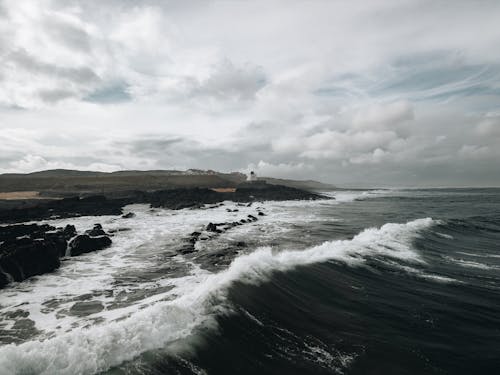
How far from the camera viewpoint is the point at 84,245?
1719 centimetres

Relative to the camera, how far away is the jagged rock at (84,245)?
54.6 feet

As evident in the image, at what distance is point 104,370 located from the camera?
6.03 meters

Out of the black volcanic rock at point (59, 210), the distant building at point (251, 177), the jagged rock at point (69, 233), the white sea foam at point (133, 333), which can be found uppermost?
the distant building at point (251, 177)

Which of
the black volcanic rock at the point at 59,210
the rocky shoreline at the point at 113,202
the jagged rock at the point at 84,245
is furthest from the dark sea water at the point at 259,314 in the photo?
the rocky shoreline at the point at 113,202

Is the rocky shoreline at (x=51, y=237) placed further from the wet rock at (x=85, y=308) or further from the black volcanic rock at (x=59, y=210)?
the wet rock at (x=85, y=308)

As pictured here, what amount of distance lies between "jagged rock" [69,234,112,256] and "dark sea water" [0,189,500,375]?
1104mm

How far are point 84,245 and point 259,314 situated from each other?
42.9ft

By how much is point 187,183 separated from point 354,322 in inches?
3540

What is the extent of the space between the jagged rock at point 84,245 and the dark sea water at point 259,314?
3.62 ft

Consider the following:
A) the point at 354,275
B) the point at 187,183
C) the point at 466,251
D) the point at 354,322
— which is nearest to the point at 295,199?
the point at 187,183

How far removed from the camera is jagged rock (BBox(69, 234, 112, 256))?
16.7 m

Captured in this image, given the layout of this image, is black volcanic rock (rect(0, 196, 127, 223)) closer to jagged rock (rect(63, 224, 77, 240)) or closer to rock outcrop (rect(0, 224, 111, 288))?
jagged rock (rect(63, 224, 77, 240))

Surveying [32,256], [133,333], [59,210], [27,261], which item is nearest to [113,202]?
[59,210]

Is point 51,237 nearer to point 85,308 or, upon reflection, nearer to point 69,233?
point 69,233
